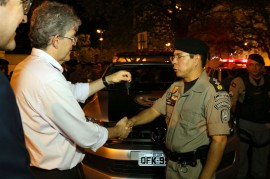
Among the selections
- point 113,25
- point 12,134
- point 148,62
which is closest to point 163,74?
point 148,62

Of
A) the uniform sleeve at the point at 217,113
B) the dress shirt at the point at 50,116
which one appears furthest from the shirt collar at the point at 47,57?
the uniform sleeve at the point at 217,113

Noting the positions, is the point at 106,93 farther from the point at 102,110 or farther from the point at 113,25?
the point at 113,25

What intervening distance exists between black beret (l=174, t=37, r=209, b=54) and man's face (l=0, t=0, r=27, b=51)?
6.28ft

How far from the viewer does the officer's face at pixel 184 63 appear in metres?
3.21

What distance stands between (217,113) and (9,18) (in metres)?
1.97

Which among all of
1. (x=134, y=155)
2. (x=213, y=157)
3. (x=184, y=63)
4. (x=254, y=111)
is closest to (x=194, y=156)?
(x=213, y=157)

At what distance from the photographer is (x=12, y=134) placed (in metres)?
1.19

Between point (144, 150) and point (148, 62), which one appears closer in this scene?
point (144, 150)

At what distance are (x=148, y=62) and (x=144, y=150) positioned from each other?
2.24 meters

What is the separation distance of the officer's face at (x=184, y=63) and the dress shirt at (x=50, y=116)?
3.26ft

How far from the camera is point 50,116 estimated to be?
2.36 meters

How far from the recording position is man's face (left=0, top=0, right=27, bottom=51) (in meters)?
1.37

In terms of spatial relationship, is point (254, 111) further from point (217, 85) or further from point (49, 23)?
point (49, 23)

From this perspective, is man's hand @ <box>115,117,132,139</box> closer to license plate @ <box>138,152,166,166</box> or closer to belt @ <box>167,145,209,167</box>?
belt @ <box>167,145,209,167</box>
